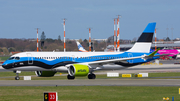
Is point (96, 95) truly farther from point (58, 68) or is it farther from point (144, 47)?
point (144, 47)

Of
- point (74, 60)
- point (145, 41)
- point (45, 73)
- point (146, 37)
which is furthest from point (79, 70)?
point (146, 37)

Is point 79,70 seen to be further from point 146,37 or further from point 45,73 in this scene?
point 146,37

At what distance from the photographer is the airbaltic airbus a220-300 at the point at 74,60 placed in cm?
4831

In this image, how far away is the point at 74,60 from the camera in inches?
2010

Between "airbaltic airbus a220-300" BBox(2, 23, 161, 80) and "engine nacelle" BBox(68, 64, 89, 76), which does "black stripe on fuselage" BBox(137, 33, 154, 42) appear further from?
"engine nacelle" BBox(68, 64, 89, 76)

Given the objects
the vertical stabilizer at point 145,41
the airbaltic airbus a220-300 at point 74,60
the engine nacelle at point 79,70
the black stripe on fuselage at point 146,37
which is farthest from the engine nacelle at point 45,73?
the black stripe on fuselage at point 146,37

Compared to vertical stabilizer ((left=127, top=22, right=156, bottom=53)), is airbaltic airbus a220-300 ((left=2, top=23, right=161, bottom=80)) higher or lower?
lower

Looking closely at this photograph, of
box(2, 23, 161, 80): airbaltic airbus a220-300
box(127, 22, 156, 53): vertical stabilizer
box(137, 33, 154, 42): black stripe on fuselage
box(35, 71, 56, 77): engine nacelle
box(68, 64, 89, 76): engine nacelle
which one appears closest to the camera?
box(68, 64, 89, 76): engine nacelle

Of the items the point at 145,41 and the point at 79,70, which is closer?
the point at 79,70

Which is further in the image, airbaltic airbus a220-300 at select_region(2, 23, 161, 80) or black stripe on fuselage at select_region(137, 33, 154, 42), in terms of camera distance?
black stripe on fuselage at select_region(137, 33, 154, 42)

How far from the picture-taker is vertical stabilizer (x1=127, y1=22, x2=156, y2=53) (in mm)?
56219

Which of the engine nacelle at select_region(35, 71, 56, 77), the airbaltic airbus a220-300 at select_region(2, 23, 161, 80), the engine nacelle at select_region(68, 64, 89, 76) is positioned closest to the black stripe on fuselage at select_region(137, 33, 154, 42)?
the airbaltic airbus a220-300 at select_region(2, 23, 161, 80)

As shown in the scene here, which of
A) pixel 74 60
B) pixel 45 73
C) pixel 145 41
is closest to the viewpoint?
pixel 74 60

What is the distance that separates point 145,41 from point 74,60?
13795 millimetres
